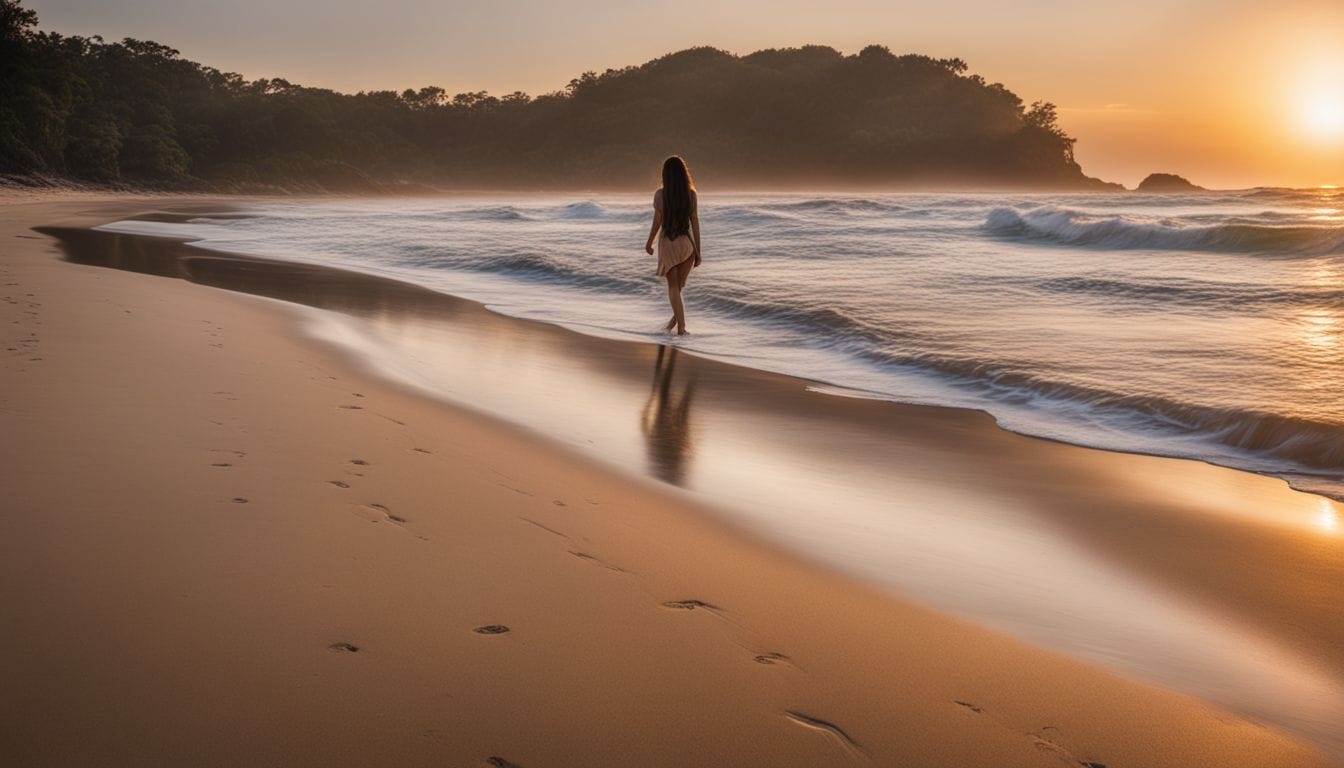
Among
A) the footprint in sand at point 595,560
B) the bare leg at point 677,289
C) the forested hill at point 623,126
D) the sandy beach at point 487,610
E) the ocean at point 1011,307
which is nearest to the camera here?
the sandy beach at point 487,610

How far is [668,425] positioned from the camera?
5590 millimetres

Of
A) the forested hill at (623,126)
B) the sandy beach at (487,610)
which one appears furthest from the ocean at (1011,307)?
the forested hill at (623,126)

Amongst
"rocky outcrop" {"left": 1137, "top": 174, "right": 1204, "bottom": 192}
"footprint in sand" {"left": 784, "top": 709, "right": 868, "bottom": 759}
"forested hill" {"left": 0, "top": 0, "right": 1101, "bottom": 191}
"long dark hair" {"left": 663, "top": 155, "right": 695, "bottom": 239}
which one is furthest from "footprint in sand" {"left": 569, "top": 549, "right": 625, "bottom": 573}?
"rocky outcrop" {"left": 1137, "top": 174, "right": 1204, "bottom": 192}

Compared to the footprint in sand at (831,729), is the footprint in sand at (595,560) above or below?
below

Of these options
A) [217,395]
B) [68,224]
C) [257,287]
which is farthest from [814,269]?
[68,224]

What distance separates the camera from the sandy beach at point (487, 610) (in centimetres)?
198

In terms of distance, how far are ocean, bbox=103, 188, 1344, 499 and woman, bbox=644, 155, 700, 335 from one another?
1.74 ft

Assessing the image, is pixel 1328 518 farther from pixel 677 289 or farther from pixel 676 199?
pixel 676 199

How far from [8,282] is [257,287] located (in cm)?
308

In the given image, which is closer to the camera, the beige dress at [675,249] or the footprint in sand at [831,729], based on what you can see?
the footprint in sand at [831,729]

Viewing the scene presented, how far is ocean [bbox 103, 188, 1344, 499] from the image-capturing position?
6.00 meters

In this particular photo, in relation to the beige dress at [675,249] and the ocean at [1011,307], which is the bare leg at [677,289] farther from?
the ocean at [1011,307]

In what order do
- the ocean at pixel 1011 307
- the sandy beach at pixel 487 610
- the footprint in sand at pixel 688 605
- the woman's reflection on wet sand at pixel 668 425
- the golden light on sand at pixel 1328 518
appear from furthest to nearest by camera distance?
the ocean at pixel 1011 307 → the woman's reflection on wet sand at pixel 668 425 → the golden light on sand at pixel 1328 518 → the footprint in sand at pixel 688 605 → the sandy beach at pixel 487 610

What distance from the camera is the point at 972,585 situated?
10.6 ft
